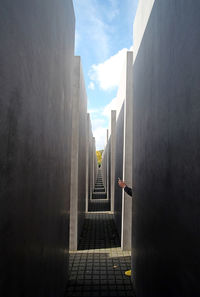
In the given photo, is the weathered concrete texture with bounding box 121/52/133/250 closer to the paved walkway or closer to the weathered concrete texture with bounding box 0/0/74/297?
the paved walkway

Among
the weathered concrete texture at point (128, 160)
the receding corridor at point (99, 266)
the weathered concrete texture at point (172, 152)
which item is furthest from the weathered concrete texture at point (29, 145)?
the weathered concrete texture at point (128, 160)

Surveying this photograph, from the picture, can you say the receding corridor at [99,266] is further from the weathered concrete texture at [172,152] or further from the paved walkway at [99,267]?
the weathered concrete texture at [172,152]

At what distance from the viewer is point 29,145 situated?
1.98 metres

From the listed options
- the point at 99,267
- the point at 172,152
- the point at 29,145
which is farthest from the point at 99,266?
the point at 29,145

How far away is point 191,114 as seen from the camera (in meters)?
1.78

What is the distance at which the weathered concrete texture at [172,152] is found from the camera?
1730 mm

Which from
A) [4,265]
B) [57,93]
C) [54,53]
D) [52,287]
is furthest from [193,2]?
[52,287]

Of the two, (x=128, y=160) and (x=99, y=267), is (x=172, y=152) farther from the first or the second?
(x=128, y=160)

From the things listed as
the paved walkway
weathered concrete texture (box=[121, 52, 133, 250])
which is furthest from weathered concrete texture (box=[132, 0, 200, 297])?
weathered concrete texture (box=[121, 52, 133, 250])

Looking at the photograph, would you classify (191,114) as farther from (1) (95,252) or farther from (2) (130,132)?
(1) (95,252)

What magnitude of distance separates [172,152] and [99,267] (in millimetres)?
4036

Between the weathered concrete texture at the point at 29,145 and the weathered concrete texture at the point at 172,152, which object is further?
the weathered concrete texture at the point at 172,152

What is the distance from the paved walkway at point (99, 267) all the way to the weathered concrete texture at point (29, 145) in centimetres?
156

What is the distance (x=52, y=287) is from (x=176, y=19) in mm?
3191
